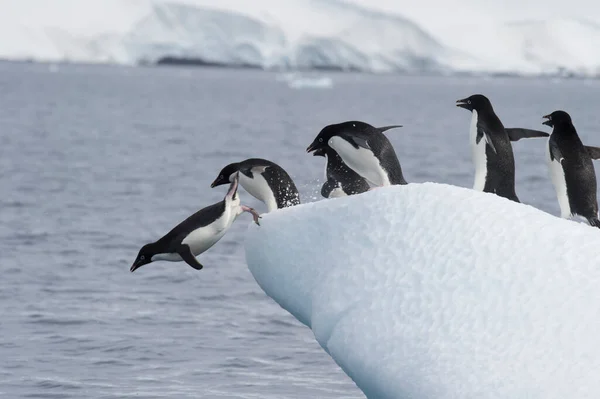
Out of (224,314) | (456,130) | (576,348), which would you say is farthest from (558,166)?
(456,130)

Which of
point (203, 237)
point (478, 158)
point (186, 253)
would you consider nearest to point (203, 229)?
point (203, 237)

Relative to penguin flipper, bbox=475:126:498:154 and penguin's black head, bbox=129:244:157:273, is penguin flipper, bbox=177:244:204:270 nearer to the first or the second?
penguin's black head, bbox=129:244:157:273

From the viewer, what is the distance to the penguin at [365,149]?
633 centimetres

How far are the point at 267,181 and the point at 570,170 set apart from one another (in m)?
2.19

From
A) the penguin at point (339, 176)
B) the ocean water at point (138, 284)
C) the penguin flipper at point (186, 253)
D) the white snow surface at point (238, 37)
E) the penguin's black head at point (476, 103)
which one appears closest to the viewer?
the penguin flipper at point (186, 253)

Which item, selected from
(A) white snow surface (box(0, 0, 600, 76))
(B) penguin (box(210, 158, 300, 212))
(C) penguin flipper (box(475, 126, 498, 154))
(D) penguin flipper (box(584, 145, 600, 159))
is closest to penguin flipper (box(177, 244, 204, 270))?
(B) penguin (box(210, 158, 300, 212))

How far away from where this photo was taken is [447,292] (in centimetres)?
475

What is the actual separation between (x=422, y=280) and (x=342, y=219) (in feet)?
2.03

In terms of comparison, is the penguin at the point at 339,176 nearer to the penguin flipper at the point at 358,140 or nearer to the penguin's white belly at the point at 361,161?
the penguin's white belly at the point at 361,161

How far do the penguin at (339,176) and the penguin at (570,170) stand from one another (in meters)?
1.28

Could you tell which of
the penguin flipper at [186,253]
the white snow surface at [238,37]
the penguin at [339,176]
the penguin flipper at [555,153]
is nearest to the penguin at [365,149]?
the penguin at [339,176]

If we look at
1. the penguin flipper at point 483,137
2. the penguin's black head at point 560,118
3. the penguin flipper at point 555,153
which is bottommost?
the penguin flipper at point 555,153

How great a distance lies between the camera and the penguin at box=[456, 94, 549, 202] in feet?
22.9

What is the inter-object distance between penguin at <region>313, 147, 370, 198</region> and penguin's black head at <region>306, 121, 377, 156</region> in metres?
0.05
